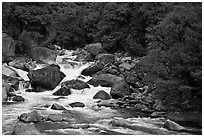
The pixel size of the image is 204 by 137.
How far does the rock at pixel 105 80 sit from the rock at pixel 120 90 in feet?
3.58

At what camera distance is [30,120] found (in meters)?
9.91

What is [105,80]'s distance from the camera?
48.8ft

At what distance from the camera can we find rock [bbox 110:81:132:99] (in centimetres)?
1319

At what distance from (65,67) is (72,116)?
710 cm

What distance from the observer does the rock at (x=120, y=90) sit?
43.3ft

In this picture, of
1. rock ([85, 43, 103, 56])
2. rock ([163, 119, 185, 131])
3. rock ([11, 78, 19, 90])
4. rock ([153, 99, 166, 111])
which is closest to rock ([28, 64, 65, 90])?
rock ([11, 78, 19, 90])

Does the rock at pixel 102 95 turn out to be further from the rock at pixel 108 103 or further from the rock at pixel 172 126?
the rock at pixel 172 126

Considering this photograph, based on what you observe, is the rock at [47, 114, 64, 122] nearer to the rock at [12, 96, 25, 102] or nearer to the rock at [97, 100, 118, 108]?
the rock at [97, 100, 118, 108]

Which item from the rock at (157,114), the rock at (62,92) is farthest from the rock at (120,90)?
the rock at (157,114)

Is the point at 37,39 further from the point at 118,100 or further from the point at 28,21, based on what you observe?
the point at 118,100

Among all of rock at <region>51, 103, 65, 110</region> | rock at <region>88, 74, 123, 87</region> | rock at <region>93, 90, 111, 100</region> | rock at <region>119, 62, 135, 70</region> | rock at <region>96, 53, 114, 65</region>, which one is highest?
rock at <region>96, 53, 114, 65</region>

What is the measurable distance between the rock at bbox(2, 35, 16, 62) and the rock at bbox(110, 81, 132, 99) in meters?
7.11

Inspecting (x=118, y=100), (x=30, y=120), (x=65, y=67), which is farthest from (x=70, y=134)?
(x=65, y=67)

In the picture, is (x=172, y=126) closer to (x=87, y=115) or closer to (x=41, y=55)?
(x=87, y=115)
